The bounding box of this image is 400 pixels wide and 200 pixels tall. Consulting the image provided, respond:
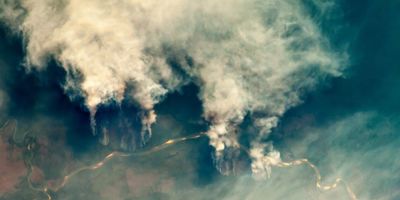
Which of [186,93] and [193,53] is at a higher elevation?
[193,53]

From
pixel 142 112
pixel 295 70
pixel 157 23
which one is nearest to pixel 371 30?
pixel 295 70

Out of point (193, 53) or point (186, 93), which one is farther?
point (186, 93)

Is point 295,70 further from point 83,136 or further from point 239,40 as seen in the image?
point 83,136

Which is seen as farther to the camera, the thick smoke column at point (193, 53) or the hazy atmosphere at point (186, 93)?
the hazy atmosphere at point (186, 93)
